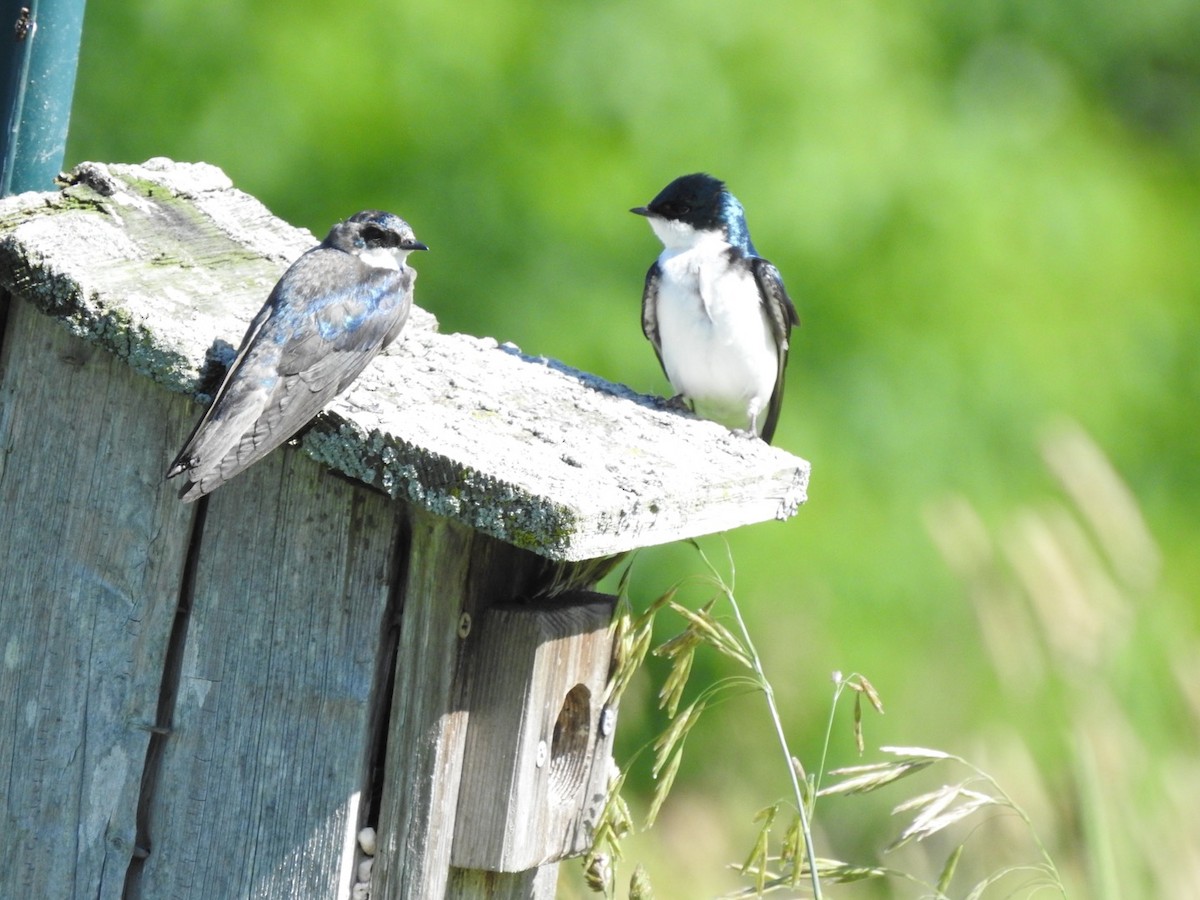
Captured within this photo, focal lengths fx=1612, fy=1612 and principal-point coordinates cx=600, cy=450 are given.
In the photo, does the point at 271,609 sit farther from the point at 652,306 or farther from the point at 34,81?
the point at 652,306

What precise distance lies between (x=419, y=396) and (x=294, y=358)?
199 millimetres

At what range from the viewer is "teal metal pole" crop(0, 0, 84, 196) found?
2.43 m

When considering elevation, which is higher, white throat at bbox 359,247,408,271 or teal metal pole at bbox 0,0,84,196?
teal metal pole at bbox 0,0,84,196

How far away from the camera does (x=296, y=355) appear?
6.44 ft

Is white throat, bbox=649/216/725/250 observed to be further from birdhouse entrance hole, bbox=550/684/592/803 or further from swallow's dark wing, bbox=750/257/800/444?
birdhouse entrance hole, bbox=550/684/592/803

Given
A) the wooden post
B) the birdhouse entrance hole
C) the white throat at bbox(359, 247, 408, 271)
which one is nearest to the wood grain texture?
the wooden post

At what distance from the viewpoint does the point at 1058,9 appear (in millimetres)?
5707

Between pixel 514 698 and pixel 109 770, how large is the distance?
0.58m

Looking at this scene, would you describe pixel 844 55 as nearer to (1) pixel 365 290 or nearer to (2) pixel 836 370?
(2) pixel 836 370

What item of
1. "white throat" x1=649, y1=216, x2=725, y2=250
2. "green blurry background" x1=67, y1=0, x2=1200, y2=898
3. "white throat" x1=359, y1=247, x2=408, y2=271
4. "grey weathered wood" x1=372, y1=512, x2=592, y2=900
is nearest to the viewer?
"grey weathered wood" x1=372, y1=512, x2=592, y2=900

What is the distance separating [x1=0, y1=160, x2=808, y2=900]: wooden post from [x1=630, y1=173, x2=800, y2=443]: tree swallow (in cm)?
128

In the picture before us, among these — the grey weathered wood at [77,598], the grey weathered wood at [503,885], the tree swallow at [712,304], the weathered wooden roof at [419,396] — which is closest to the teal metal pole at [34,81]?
the weathered wooden roof at [419,396]

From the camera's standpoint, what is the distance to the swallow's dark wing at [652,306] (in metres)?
3.68

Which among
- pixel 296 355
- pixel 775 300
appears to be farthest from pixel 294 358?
pixel 775 300
